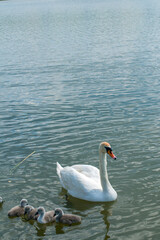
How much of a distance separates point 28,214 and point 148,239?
2.92 m

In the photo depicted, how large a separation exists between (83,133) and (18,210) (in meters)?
5.72

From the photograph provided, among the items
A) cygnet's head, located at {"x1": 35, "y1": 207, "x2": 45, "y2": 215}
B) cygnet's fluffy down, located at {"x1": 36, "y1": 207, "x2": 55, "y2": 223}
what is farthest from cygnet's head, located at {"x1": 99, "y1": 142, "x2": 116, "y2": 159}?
cygnet's head, located at {"x1": 35, "y1": 207, "x2": 45, "y2": 215}

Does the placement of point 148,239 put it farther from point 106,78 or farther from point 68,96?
point 106,78

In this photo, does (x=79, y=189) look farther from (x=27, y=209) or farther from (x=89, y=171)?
(x=27, y=209)

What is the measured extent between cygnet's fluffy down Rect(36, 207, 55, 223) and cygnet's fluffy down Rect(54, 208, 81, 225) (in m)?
0.15

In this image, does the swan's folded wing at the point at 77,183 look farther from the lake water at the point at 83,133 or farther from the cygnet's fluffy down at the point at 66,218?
the cygnet's fluffy down at the point at 66,218

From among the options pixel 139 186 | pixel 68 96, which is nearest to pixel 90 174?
pixel 139 186

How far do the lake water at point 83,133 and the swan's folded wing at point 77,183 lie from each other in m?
0.26

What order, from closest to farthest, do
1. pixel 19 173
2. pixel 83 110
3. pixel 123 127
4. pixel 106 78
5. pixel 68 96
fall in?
pixel 19 173 → pixel 123 127 → pixel 83 110 → pixel 68 96 → pixel 106 78

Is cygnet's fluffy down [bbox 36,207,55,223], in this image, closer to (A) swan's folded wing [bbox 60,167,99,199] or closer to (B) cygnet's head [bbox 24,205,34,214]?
(B) cygnet's head [bbox 24,205,34,214]

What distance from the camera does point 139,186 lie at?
11.3 metres

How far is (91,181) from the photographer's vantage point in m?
11.2

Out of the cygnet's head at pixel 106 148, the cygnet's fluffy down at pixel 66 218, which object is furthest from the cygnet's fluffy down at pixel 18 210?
the cygnet's head at pixel 106 148

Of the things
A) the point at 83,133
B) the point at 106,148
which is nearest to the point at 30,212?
the point at 106,148
